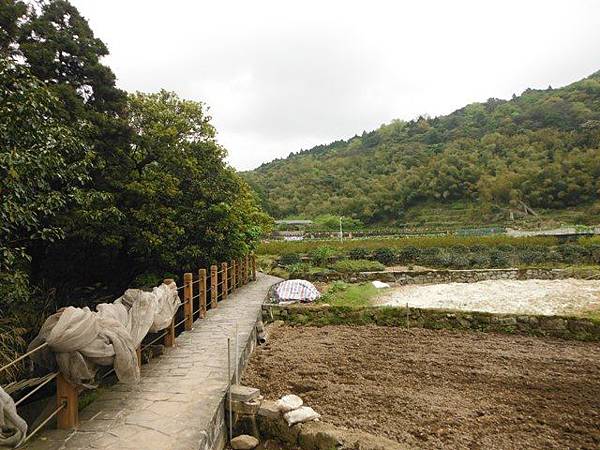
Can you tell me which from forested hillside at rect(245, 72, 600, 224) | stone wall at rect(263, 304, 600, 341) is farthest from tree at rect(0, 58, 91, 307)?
forested hillside at rect(245, 72, 600, 224)

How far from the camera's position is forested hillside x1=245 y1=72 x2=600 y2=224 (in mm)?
43875

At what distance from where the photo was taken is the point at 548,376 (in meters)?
5.68

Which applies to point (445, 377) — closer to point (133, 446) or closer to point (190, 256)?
point (133, 446)

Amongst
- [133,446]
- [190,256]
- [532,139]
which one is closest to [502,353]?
[133,446]

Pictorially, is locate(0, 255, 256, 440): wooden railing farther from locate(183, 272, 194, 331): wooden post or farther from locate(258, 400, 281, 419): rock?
locate(258, 400, 281, 419): rock

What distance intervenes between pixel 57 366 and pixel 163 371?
72.9 inches

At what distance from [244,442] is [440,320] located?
561 cm

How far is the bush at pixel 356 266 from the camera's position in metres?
18.5

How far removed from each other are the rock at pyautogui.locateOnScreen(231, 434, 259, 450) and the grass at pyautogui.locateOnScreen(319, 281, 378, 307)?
6.67 m

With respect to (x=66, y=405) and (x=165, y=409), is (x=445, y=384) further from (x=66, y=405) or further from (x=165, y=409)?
(x=66, y=405)

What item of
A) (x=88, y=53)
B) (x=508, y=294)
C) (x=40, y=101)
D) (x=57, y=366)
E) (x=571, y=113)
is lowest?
(x=508, y=294)

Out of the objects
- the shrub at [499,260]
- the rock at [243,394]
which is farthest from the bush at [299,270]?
the rock at [243,394]

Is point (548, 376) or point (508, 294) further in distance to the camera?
point (508, 294)

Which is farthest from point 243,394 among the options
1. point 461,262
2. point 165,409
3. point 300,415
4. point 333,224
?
point 333,224
